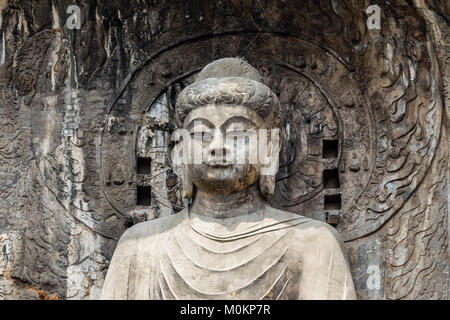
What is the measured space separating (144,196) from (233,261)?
156cm

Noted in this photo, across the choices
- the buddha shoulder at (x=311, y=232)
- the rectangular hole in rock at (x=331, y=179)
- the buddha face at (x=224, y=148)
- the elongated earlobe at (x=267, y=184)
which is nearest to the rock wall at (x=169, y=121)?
the rectangular hole in rock at (x=331, y=179)

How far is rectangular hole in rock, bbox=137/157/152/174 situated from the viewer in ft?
44.0

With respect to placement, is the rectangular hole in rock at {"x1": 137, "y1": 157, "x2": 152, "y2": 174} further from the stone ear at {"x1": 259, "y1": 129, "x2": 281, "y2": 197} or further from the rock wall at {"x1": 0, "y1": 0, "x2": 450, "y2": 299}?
the stone ear at {"x1": 259, "y1": 129, "x2": 281, "y2": 197}

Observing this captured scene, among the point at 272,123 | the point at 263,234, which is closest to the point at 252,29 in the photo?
the point at 272,123

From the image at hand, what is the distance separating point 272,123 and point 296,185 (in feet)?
2.90

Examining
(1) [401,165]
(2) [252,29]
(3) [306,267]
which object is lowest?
(3) [306,267]

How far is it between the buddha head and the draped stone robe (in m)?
0.31

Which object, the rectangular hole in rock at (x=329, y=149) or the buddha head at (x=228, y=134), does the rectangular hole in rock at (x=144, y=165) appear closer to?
the buddha head at (x=228, y=134)

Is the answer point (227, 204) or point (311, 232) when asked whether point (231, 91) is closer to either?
point (227, 204)

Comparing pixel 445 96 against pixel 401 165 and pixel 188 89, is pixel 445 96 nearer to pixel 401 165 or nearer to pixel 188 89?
pixel 401 165

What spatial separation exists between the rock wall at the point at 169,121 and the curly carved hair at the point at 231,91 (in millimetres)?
823

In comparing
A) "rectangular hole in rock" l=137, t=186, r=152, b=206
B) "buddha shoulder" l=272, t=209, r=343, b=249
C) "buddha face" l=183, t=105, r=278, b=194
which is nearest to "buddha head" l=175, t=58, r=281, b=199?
"buddha face" l=183, t=105, r=278, b=194

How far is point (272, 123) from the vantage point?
1252cm

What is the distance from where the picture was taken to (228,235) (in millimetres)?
12250
